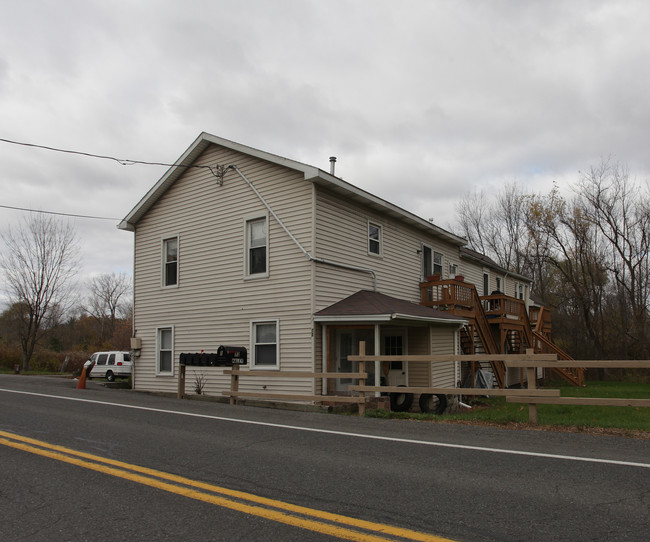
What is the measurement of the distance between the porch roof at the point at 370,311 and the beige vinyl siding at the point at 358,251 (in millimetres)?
370

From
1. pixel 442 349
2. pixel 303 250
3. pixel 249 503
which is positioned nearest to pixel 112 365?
pixel 303 250

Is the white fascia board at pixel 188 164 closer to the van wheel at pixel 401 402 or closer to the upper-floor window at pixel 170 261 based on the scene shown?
the upper-floor window at pixel 170 261

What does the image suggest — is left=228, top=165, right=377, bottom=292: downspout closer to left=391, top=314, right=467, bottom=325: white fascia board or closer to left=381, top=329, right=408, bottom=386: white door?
left=381, top=329, right=408, bottom=386: white door

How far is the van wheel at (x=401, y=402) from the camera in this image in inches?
529

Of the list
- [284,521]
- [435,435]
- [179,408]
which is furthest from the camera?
[179,408]

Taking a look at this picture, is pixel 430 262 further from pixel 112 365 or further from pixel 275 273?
pixel 112 365

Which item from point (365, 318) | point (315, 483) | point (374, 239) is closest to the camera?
point (315, 483)

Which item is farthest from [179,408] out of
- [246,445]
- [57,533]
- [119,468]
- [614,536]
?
[614,536]

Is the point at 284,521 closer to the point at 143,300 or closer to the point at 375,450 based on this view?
the point at 375,450

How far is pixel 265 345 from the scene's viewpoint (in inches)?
582

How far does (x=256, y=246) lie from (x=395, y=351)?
215 inches

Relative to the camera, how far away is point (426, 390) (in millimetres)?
10289

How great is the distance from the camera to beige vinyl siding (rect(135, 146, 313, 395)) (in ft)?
46.6

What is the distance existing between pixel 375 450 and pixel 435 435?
1463 mm
